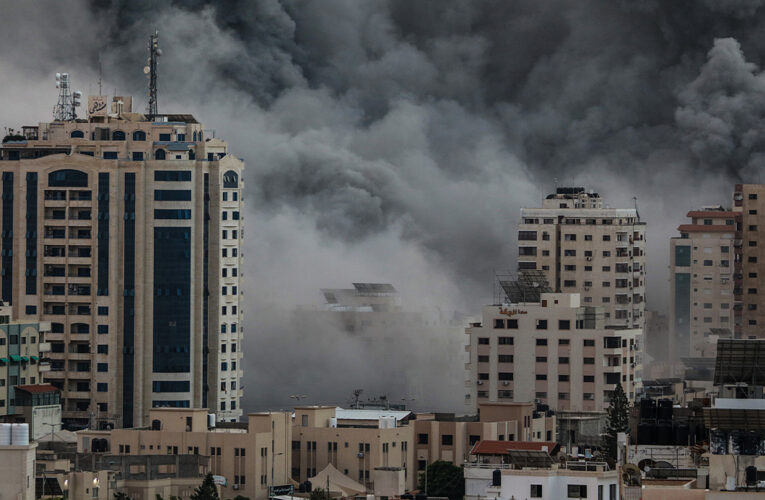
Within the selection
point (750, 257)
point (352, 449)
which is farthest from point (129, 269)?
point (750, 257)

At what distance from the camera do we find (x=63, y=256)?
9331cm

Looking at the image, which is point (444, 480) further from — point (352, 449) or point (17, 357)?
point (17, 357)

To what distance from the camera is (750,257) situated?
121m

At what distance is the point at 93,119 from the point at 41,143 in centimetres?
216

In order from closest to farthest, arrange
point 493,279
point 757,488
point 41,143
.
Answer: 1. point 757,488
2. point 41,143
3. point 493,279

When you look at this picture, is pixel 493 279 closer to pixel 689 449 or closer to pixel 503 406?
pixel 503 406

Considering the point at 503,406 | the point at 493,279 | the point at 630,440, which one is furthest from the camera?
the point at 493,279

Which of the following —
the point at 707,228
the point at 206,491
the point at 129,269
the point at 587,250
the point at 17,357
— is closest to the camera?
the point at 206,491

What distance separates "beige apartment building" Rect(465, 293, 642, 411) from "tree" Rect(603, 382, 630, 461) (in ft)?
40.2

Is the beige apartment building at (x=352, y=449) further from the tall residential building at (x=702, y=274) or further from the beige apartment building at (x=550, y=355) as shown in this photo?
the tall residential building at (x=702, y=274)

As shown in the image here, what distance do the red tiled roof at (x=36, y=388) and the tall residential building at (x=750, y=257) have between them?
133 ft

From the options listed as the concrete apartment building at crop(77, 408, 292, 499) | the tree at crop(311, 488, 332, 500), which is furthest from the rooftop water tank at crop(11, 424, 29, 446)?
the concrete apartment building at crop(77, 408, 292, 499)

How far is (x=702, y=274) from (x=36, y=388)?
42.8m

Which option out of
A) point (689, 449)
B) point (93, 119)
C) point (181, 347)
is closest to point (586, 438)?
point (181, 347)
